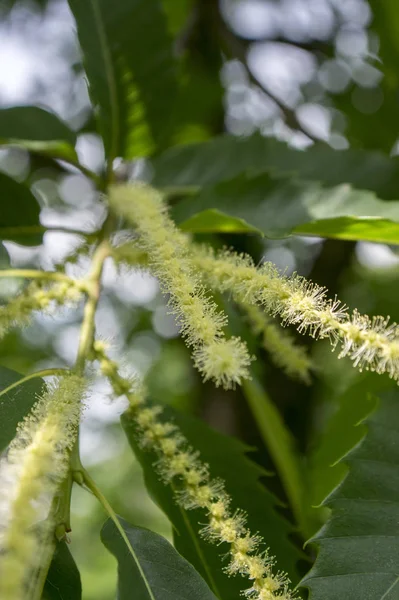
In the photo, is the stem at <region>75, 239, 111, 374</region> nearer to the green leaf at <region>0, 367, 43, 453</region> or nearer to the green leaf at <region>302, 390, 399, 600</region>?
the green leaf at <region>0, 367, 43, 453</region>

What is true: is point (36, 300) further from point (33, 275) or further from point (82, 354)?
point (82, 354)

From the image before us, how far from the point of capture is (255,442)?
2438 mm

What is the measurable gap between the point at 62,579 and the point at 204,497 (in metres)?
0.26

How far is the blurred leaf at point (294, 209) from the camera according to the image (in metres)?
1.35

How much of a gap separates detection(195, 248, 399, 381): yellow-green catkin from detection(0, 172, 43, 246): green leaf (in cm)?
86

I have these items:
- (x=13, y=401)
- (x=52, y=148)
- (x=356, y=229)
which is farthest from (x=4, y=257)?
(x=356, y=229)

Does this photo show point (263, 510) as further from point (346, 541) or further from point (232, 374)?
point (232, 374)

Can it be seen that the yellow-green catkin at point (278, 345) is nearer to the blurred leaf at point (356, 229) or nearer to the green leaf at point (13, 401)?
the blurred leaf at point (356, 229)

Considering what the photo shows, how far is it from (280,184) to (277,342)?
0.39 m

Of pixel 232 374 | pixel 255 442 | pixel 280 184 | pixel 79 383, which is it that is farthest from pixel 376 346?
pixel 255 442

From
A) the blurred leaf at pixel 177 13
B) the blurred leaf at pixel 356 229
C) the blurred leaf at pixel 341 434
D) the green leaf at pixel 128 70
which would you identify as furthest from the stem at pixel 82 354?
the blurred leaf at pixel 177 13

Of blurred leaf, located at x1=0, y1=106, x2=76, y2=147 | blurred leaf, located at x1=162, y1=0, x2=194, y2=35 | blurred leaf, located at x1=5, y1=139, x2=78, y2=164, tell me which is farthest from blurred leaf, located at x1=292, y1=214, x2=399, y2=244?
blurred leaf, located at x1=162, y1=0, x2=194, y2=35

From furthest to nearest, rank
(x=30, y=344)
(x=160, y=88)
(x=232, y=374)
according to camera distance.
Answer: (x=30, y=344), (x=160, y=88), (x=232, y=374)

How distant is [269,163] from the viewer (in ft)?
6.46
